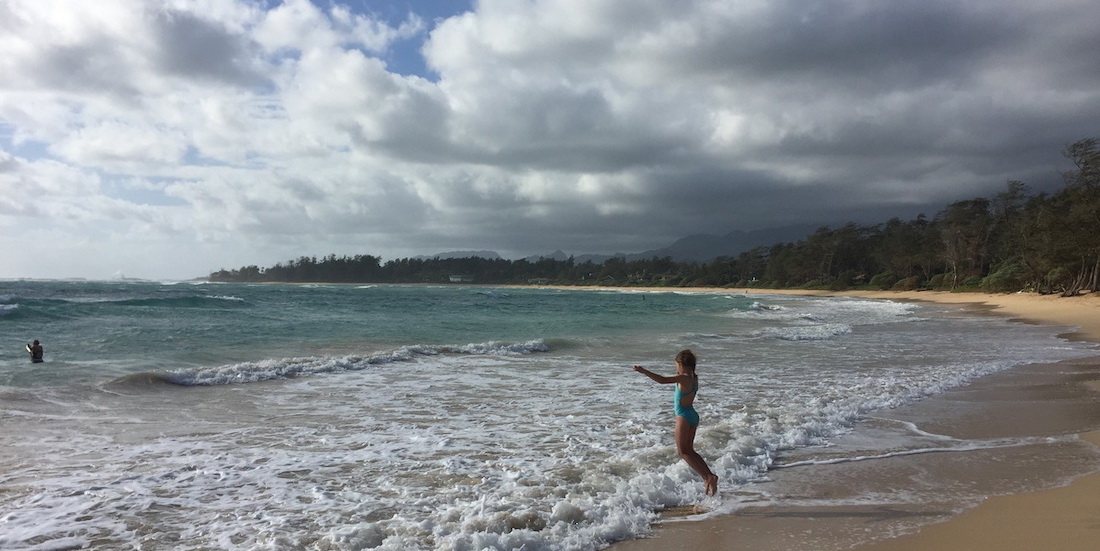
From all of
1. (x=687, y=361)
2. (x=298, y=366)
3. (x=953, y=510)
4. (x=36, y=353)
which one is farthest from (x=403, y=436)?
(x=36, y=353)

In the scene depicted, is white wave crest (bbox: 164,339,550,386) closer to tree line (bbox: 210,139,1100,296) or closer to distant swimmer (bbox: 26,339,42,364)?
distant swimmer (bbox: 26,339,42,364)

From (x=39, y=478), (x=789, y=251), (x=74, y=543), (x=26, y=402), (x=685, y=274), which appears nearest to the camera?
(x=74, y=543)

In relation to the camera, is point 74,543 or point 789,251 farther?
point 789,251

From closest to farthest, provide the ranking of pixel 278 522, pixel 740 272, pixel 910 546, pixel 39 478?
pixel 910 546, pixel 278 522, pixel 39 478, pixel 740 272

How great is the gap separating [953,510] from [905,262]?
90.1 m

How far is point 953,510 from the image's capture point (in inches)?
190

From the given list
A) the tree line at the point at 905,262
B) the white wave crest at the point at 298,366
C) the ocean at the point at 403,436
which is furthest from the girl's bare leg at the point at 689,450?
the tree line at the point at 905,262

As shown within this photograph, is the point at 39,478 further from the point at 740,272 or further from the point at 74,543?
the point at 740,272

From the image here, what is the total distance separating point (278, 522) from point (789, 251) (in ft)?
415

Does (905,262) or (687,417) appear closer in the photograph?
(687,417)

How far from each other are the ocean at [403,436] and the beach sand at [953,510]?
354 millimetres

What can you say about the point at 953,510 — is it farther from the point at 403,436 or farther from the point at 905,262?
the point at 905,262

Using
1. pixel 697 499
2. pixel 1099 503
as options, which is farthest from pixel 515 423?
Answer: pixel 1099 503

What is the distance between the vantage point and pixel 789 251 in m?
121
